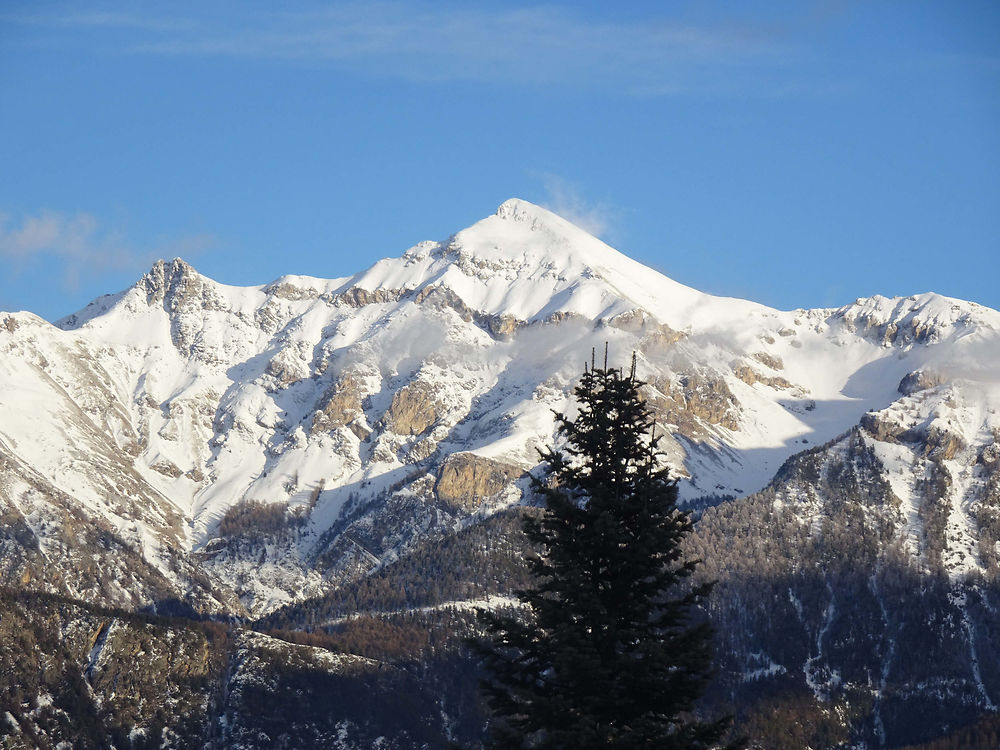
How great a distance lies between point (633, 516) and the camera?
45250 mm

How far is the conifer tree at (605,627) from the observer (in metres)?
→ 42.5

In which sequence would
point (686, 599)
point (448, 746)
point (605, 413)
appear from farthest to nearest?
point (605, 413) < point (686, 599) < point (448, 746)

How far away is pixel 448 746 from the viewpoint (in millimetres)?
41125

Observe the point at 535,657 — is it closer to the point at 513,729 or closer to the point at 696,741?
the point at 513,729

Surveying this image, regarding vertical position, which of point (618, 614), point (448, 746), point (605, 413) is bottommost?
point (448, 746)

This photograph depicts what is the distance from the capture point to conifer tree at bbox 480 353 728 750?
1673 inches

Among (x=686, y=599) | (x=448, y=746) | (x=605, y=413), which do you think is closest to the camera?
(x=448, y=746)

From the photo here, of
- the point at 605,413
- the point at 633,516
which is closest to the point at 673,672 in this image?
the point at 633,516

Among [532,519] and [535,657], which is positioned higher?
[532,519]

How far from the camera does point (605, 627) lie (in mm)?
44281

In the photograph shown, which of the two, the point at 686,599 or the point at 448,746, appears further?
the point at 686,599

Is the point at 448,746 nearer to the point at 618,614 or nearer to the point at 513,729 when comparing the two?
the point at 513,729

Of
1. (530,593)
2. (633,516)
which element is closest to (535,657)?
(530,593)

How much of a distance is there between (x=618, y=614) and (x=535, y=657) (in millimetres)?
2593
